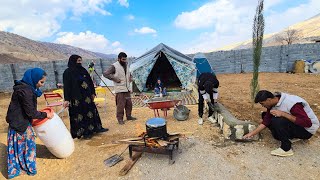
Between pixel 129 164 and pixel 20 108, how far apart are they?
1686 mm

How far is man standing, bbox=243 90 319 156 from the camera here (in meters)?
3.35

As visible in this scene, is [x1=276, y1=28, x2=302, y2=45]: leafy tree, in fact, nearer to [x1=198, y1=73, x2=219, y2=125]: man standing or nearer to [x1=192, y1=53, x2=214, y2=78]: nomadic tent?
[x1=192, y1=53, x2=214, y2=78]: nomadic tent

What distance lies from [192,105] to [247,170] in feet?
12.6

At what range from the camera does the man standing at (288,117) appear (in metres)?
3.35

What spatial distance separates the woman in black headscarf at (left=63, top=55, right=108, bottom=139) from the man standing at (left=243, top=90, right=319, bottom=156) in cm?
298

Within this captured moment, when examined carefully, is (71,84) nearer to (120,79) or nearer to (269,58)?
(120,79)

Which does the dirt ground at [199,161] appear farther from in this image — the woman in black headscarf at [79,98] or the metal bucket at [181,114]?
the metal bucket at [181,114]

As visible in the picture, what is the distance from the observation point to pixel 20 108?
326 cm

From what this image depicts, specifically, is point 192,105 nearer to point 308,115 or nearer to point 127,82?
point 127,82

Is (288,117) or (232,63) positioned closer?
(288,117)

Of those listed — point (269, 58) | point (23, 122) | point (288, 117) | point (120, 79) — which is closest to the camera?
point (23, 122)

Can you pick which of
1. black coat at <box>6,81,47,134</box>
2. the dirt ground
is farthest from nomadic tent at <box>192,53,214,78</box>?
black coat at <box>6,81,47,134</box>

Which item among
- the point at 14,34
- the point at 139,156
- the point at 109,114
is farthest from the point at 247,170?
the point at 14,34

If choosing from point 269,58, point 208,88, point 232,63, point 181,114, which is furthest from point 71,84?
point 269,58
